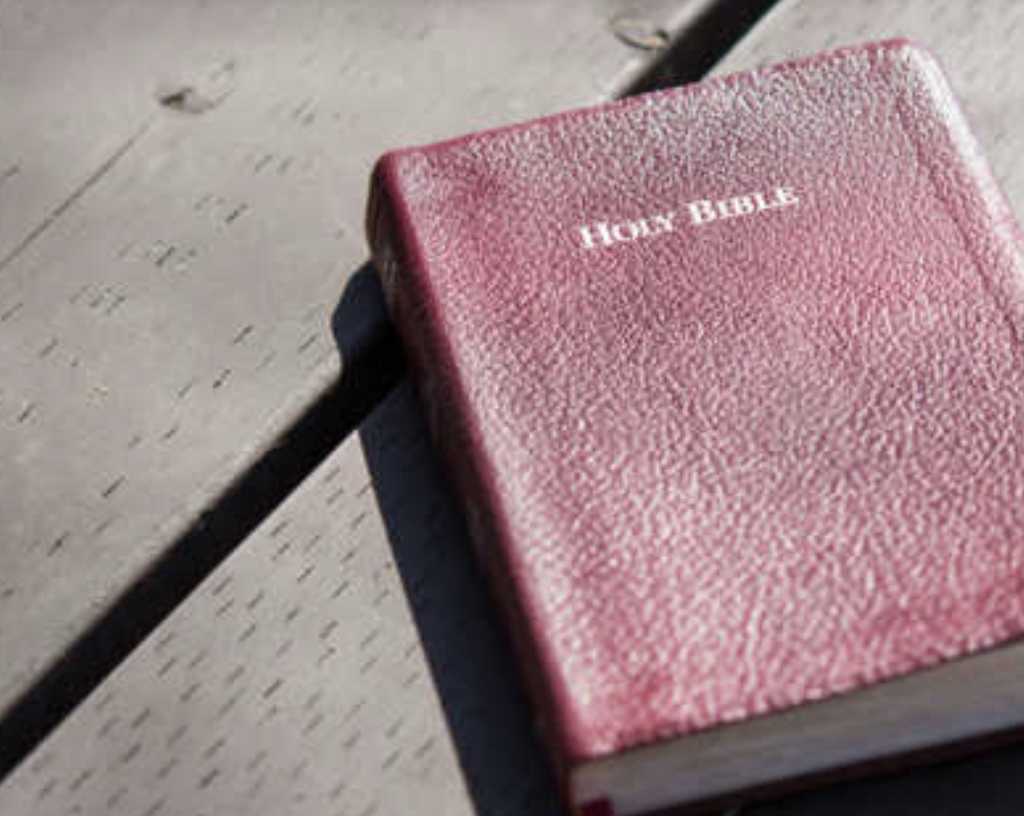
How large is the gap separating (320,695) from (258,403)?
0.56 ft

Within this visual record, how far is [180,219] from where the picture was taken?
3.07 ft

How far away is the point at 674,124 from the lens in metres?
0.86

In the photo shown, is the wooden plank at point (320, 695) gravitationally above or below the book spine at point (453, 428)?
below

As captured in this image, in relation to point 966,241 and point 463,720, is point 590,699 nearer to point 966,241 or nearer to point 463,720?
point 463,720

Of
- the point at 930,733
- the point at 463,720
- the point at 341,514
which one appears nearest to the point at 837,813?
the point at 930,733

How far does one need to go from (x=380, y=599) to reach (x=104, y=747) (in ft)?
0.47

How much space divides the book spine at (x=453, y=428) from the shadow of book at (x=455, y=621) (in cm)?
2

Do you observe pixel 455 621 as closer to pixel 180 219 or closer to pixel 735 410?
pixel 735 410

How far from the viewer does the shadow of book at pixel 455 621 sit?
763 millimetres

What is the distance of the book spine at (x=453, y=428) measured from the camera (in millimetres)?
697

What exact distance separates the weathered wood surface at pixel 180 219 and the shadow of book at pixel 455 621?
58 millimetres

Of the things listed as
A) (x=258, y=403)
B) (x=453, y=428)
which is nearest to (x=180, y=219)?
(x=258, y=403)

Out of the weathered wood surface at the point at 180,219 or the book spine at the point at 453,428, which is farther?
the weathered wood surface at the point at 180,219

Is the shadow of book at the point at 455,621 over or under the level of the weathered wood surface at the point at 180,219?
under
